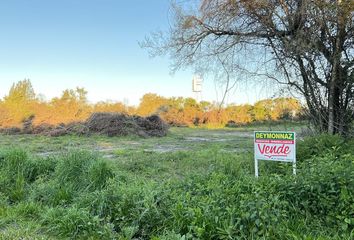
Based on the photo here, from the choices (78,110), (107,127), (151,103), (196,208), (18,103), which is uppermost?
(151,103)

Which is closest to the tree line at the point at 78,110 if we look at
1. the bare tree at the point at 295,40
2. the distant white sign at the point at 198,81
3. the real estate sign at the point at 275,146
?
the distant white sign at the point at 198,81

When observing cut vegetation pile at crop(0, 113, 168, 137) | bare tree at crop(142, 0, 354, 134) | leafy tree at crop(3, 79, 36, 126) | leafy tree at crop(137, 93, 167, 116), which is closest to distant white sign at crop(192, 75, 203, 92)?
bare tree at crop(142, 0, 354, 134)

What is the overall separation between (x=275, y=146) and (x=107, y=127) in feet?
35.0

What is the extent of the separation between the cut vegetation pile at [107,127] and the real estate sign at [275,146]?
978cm

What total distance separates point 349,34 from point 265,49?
5.07 feet

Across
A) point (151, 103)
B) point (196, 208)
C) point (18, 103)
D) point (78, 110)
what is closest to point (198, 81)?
point (196, 208)

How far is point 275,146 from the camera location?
13.1ft

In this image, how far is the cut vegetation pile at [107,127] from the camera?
→ 13.7 meters

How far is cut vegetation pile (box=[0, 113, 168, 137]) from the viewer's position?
44.8ft

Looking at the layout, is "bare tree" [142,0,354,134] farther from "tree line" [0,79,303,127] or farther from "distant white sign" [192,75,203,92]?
"tree line" [0,79,303,127]

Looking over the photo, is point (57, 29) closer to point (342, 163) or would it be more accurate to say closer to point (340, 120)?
point (340, 120)

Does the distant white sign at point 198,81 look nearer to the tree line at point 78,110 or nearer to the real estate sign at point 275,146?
the tree line at point 78,110

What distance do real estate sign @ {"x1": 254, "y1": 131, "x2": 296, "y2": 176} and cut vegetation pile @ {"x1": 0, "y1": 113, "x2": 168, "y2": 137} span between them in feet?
32.1

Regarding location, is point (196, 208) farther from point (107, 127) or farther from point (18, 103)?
point (18, 103)
